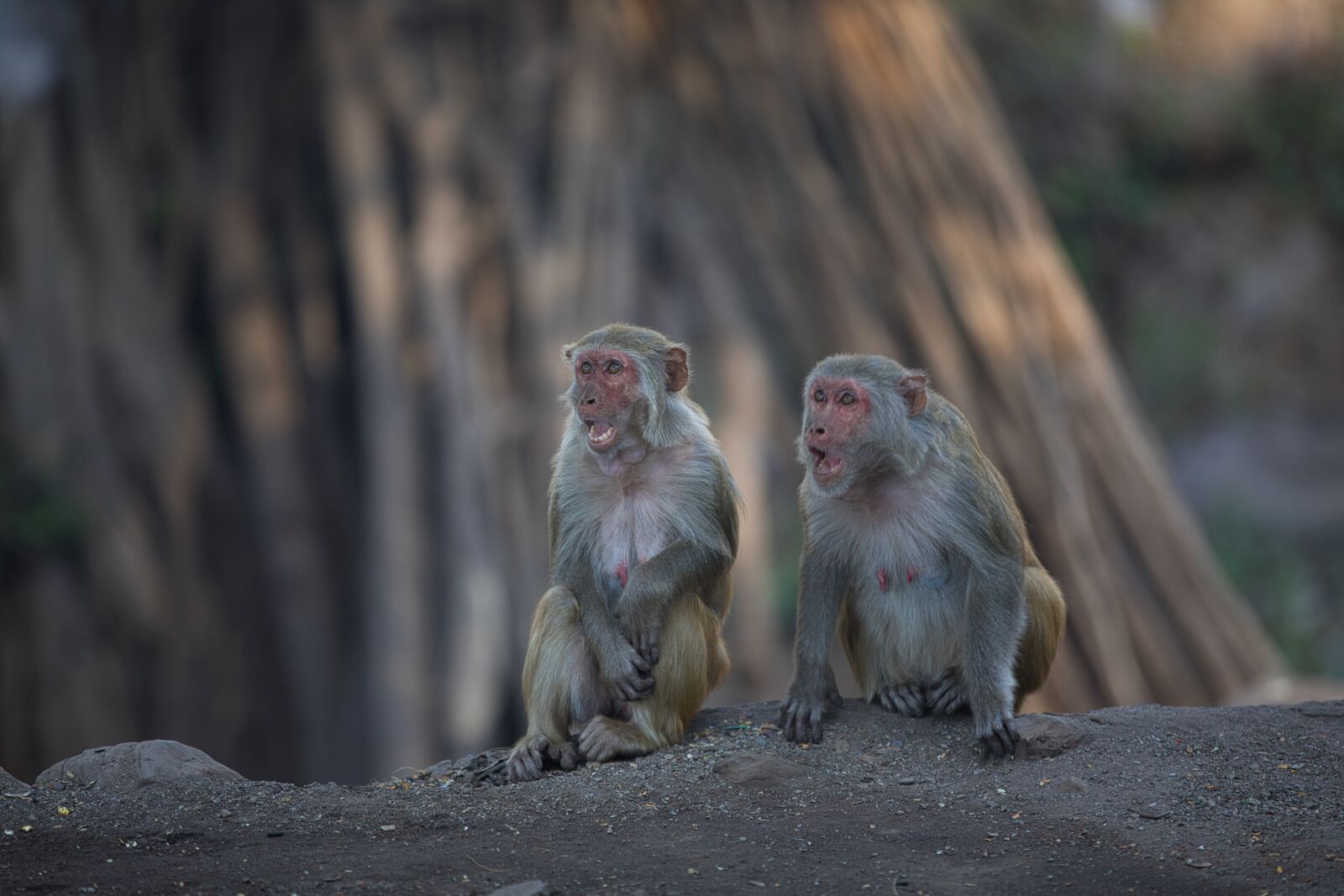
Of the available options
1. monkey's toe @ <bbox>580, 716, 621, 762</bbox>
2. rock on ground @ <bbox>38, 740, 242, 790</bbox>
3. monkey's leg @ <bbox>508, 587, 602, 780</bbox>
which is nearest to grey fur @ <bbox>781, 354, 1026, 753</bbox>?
monkey's toe @ <bbox>580, 716, 621, 762</bbox>

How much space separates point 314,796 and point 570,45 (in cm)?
840

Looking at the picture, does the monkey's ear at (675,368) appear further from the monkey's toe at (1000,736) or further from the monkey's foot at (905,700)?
the monkey's toe at (1000,736)

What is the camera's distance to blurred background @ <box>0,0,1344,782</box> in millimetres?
11352

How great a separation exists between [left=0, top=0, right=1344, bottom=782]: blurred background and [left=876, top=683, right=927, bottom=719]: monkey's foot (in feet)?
18.6

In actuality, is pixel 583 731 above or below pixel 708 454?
below

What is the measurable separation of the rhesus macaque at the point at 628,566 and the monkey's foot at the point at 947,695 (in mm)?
787

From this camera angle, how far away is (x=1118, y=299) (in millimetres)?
17500

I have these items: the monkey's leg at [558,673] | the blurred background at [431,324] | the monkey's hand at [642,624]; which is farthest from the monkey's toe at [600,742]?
the blurred background at [431,324]

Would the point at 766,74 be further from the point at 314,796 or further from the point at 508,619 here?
the point at 314,796

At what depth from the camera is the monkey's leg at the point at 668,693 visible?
5285 millimetres

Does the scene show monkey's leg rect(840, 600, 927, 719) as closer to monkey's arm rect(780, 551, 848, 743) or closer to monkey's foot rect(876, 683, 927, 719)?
monkey's foot rect(876, 683, 927, 719)

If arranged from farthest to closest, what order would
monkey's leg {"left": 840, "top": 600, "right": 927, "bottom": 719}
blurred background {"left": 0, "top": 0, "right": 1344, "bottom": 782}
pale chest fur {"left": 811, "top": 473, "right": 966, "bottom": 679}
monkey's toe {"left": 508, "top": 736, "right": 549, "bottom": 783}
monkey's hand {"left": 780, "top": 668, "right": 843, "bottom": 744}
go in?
blurred background {"left": 0, "top": 0, "right": 1344, "bottom": 782}, monkey's leg {"left": 840, "top": 600, "right": 927, "bottom": 719}, pale chest fur {"left": 811, "top": 473, "right": 966, "bottom": 679}, monkey's hand {"left": 780, "top": 668, "right": 843, "bottom": 744}, monkey's toe {"left": 508, "top": 736, "right": 549, "bottom": 783}

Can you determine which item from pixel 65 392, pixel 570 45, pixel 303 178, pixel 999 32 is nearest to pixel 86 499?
pixel 65 392

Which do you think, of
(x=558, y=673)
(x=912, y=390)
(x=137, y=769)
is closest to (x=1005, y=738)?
(x=912, y=390)
